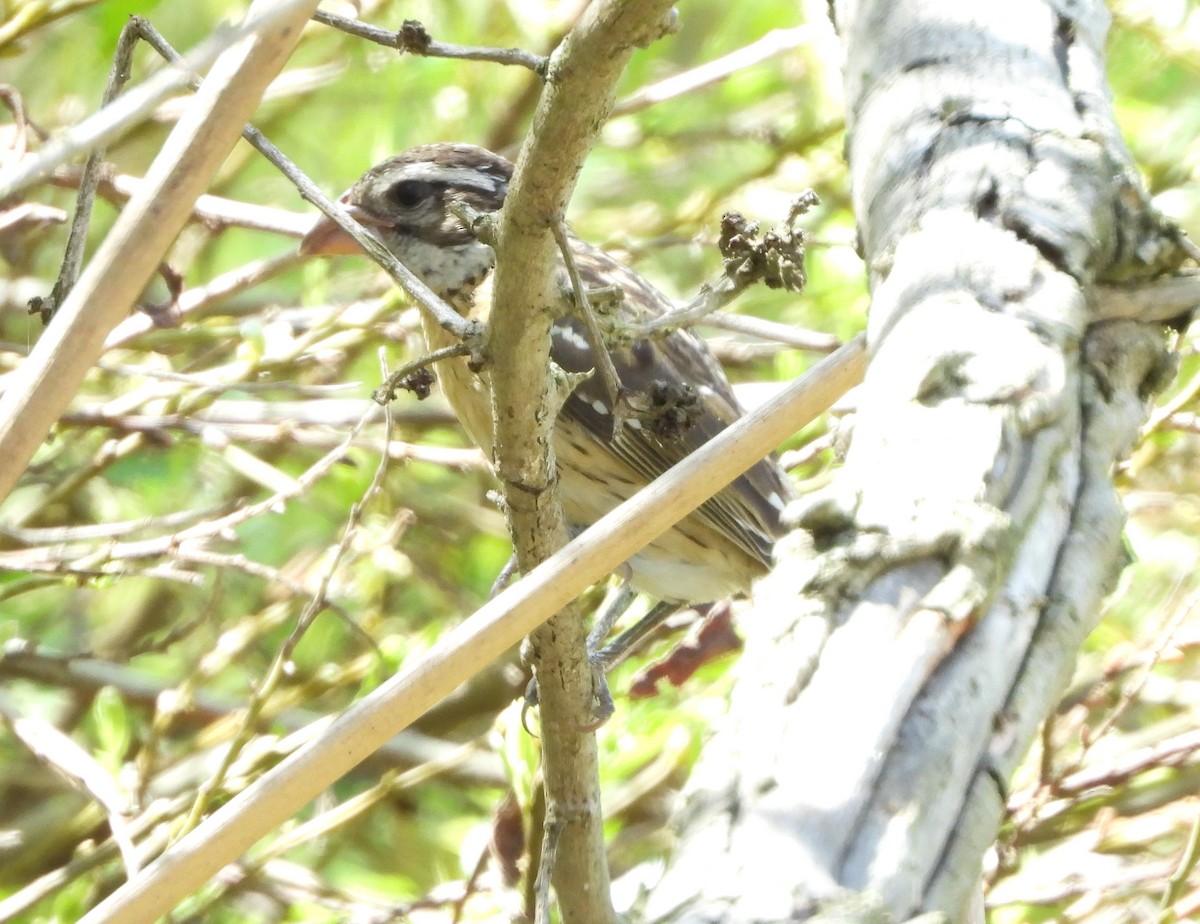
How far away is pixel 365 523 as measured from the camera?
4.00 metres

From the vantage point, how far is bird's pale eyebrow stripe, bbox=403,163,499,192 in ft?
12.1

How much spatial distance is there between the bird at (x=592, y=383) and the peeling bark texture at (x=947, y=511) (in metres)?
1.36

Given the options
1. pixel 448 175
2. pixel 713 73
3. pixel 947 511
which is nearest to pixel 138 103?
pixel 947 511

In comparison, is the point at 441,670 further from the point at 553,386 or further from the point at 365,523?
the point at 365,523

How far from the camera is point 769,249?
1636mm

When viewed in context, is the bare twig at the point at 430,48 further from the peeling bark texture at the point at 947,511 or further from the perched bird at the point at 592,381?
the perched bird at the point at 592,381

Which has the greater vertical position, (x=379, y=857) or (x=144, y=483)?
(x=144, y=483)

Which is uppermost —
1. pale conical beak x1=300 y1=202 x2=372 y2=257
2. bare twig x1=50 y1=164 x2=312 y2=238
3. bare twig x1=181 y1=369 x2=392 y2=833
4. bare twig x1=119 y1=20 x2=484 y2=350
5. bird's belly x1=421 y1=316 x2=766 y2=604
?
bare twig x1=50 y1=164 x2=312 y2=238

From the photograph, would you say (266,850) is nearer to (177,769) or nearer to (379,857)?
(177,769)

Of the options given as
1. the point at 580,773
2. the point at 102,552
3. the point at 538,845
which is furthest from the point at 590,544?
the point at 102,552

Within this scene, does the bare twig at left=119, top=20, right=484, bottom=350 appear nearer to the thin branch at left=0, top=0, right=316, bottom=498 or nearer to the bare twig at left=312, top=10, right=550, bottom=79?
the bare twig at left=312, top=10, right=550, bottom=79

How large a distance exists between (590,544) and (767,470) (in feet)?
7.30

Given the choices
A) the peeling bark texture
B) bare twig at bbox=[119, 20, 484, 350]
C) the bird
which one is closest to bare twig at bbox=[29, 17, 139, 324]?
bare twig at bbox=[119, 20, 484, 350]

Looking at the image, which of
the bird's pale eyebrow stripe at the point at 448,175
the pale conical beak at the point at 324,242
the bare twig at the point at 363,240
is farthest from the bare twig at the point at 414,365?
the bird's pale eyebrow stripe at the point at 448,175
